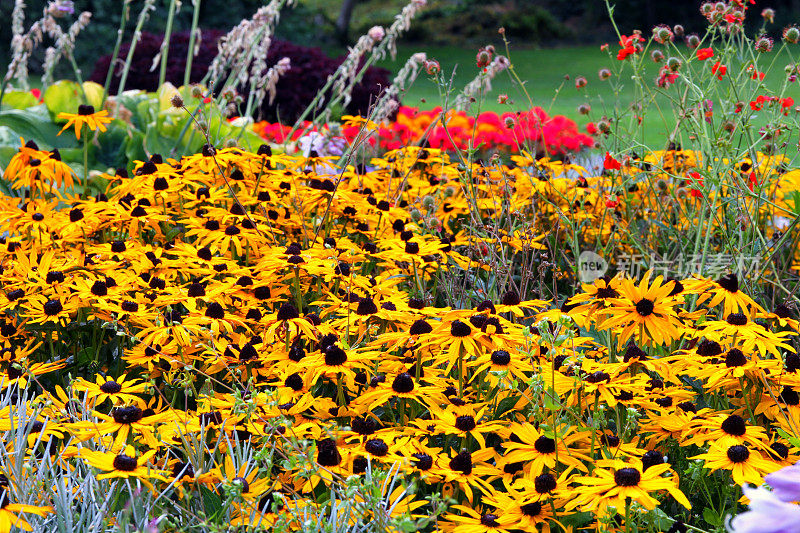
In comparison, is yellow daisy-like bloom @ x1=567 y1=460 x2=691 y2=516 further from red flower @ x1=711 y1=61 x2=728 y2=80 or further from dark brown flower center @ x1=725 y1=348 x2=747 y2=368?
red flower @ x1=711 y1=61 x2=728 y2=80

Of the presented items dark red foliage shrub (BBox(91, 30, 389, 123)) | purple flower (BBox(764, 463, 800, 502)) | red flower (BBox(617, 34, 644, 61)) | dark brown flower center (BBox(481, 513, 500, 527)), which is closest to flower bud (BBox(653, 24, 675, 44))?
red flower (BBox(617, 34, 644, 61))

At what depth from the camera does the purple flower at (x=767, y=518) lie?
88 centimetres

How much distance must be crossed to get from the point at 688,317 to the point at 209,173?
1.89 meters

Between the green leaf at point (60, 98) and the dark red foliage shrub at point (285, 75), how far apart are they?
3.04 metres

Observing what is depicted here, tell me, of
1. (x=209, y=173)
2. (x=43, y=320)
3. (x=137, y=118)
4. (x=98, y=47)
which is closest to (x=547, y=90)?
(x=98, y=47)

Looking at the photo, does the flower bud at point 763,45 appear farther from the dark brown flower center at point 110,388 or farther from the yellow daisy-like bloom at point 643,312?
the dark brown flower center at point 110,388

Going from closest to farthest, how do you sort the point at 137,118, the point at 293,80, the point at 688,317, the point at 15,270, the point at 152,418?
the point at 152,418
the point at 688,317
the point at 15,270
the point at 137,118
the point at 293,80

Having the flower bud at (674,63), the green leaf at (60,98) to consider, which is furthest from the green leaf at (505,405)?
the green leaf at (60,98)

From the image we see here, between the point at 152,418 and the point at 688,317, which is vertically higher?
the point at 688,317

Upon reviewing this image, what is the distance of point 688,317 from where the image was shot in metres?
2.22

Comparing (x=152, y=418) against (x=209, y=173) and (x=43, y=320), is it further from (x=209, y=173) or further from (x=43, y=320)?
(x=209, y=173)

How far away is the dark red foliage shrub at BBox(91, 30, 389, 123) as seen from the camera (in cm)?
789

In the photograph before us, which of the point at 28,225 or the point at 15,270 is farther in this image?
the point at 28,225

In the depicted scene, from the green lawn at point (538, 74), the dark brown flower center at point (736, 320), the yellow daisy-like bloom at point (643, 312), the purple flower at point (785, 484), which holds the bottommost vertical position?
the green lawn at point (538, 74)
